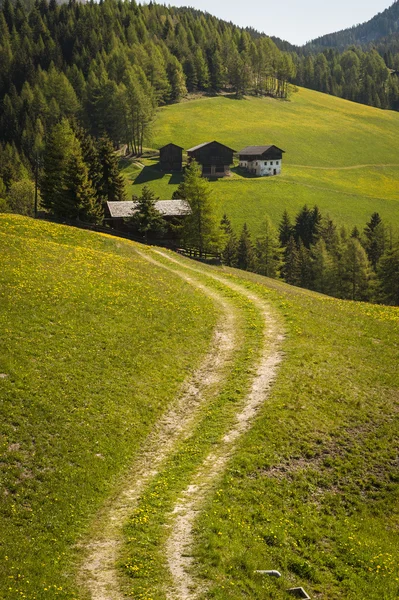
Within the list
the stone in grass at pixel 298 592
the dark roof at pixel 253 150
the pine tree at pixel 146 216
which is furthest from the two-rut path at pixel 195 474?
the dark roof at pixel 253 150

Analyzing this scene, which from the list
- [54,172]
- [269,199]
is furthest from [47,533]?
[269,199]

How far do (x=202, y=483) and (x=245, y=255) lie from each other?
83213 mm

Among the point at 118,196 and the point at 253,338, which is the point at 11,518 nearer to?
the point at 253,338

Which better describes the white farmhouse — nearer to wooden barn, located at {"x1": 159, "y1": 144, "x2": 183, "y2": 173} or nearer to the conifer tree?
wooden barn, located at {"x1": 159, "y1": 144, "x2": 183, "y2": 173}

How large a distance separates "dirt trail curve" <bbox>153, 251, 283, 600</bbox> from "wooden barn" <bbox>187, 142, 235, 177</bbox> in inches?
4410

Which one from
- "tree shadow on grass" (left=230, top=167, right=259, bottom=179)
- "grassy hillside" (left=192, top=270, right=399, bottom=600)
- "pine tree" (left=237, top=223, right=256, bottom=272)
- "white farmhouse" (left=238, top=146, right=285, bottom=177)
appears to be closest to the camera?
"grassy hillside" (left=192, top=270, right=399, bottom=600)

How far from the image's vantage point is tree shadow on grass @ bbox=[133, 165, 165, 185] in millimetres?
132625

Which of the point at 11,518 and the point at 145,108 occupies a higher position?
the point at 145,108

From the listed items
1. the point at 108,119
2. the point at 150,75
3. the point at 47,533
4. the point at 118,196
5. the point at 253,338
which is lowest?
the point at 47,533

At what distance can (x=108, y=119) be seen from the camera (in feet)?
485

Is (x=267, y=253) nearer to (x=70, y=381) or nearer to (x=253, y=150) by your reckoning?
(x=253, y=150)

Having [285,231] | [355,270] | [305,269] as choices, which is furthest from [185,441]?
[285,231]

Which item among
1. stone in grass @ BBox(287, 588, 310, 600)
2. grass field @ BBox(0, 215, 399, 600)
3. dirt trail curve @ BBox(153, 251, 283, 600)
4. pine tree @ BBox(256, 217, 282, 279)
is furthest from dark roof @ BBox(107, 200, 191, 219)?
stone in grass @ BBox(287, 588, 310, 600)

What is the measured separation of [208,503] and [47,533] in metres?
5.90
